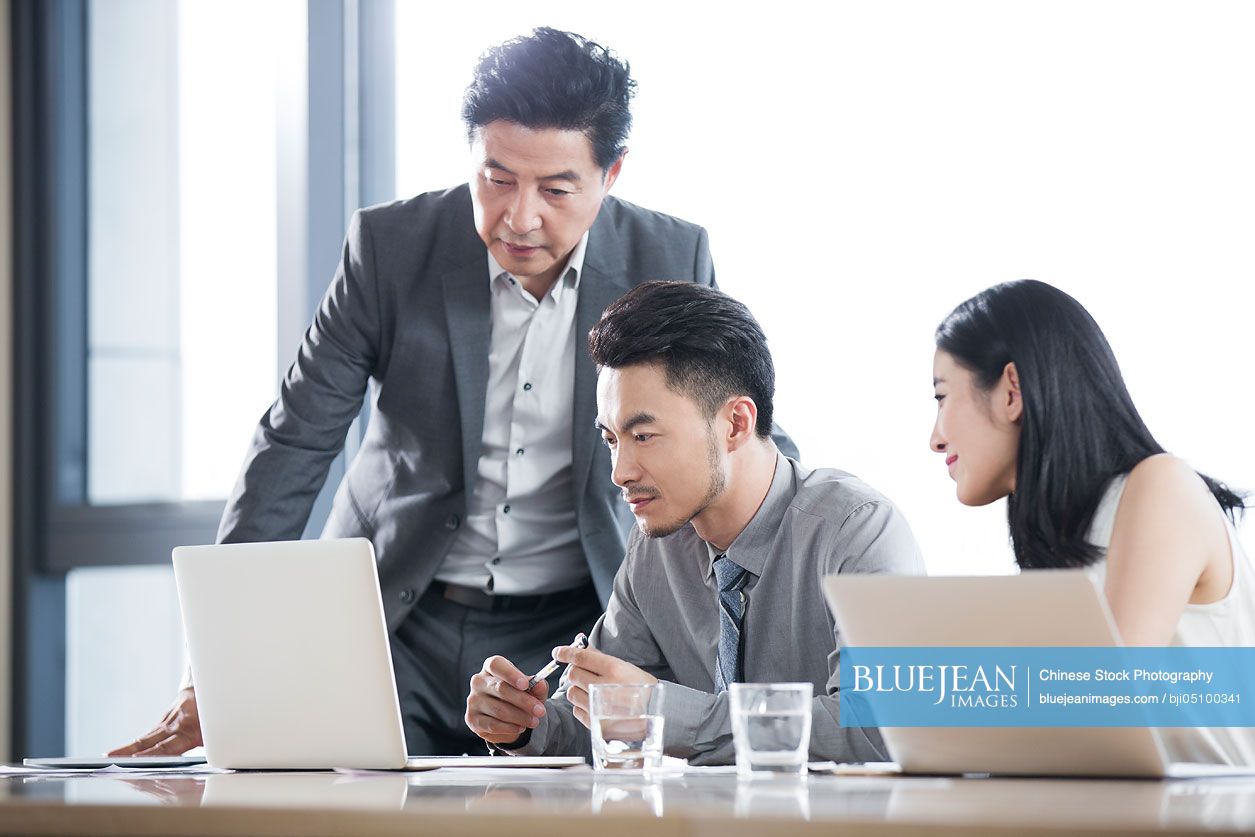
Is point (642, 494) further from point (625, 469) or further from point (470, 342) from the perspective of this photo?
point (470, 342)

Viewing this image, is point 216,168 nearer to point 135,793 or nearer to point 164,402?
point 164,402

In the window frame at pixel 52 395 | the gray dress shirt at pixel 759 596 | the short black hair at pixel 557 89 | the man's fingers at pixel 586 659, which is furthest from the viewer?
the window frame at pixel 52 395

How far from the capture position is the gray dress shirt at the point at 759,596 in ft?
6.32

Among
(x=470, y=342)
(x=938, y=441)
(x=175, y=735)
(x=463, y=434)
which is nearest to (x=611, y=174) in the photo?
(x=470, y=342)

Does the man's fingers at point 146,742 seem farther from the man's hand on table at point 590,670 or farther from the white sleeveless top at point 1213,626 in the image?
the white sleeveless top at point 1213,626

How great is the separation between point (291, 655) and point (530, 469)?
0.83 metres

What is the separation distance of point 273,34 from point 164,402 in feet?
3.10

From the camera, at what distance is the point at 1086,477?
6.23ft

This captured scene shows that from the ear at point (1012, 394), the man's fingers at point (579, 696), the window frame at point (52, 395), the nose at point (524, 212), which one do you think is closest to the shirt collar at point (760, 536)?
the ear at point (1012, 394)

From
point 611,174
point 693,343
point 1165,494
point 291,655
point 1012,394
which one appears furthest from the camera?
point 611,174

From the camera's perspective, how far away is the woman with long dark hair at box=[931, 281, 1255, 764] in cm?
177

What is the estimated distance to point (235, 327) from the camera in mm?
3584

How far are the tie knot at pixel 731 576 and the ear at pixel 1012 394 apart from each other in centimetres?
41

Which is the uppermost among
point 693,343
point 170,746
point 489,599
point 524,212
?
point 524,212
